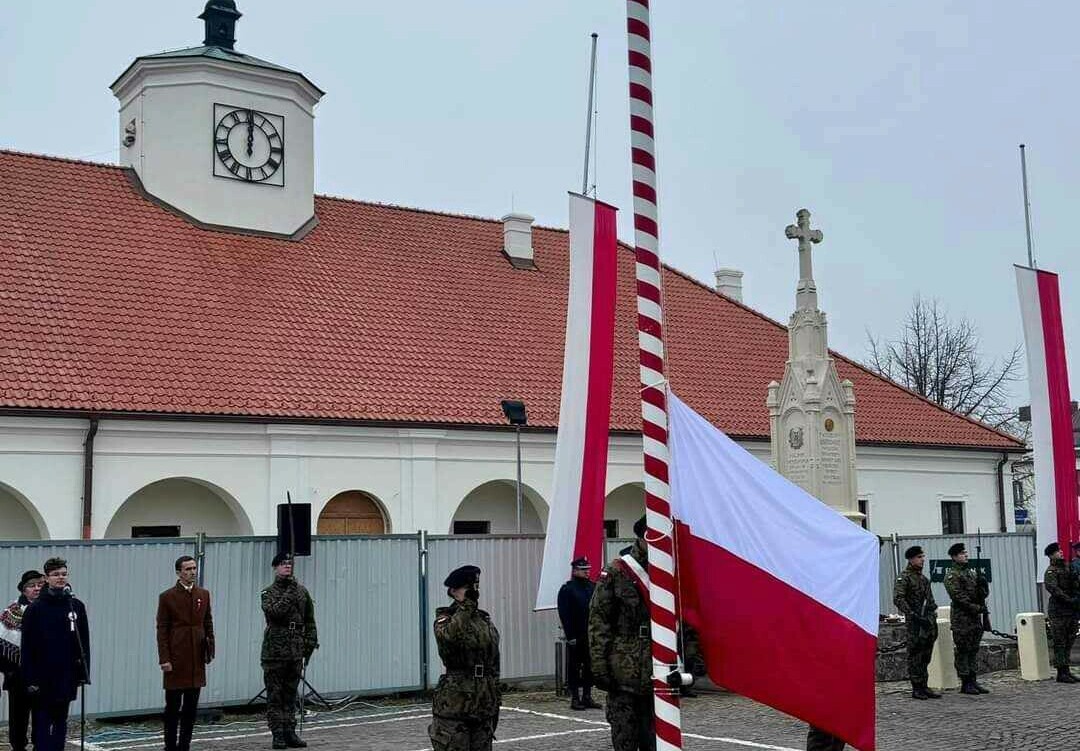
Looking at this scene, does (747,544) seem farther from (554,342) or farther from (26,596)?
(554,342)

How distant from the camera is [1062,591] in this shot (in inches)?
700

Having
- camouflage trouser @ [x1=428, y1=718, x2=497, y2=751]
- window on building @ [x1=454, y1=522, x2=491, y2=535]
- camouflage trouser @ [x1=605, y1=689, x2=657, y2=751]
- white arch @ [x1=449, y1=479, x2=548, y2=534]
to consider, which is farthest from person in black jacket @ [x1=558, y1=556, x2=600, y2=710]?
window on building @ [x1=454, y1=522, x2=491, y2=535]

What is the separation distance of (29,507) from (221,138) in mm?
9821

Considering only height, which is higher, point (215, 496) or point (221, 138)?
point (221, 138)

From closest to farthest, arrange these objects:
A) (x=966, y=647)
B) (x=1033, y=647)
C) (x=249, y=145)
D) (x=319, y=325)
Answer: (x=966, y=647) < (x=1033, y=647) < (x=319, y=325) < (x=249, y=145)

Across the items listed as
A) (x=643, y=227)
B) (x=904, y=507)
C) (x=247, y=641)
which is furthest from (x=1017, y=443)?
(x=643, y=227)

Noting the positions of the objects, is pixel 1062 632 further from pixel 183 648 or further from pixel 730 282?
pixel 730 282

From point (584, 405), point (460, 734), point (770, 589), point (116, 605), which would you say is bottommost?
point (460, 734)

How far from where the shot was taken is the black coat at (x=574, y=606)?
15.1 meters

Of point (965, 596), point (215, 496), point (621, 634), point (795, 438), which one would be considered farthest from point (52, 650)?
point (795, 438)

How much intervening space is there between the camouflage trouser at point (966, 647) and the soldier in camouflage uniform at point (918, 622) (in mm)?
372

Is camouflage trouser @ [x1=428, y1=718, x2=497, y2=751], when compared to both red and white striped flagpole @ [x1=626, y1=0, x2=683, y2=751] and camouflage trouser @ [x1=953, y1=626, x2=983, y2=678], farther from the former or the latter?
camouflage trouser @ [x1=953, y1=626, x2=983, y2=678]

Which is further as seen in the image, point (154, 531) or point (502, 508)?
point (502, 508)

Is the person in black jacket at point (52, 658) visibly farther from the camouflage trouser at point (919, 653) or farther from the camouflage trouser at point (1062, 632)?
the camouflage trouser at point (1062, 632)
